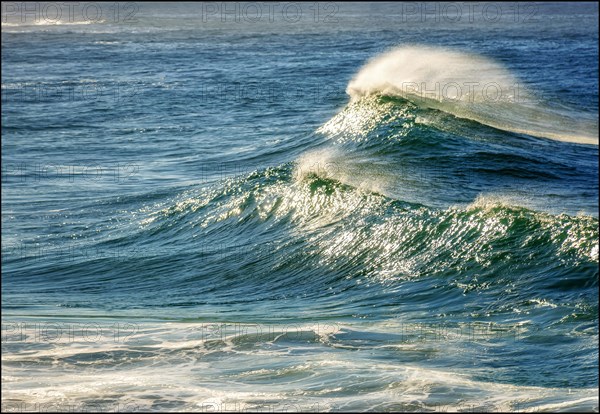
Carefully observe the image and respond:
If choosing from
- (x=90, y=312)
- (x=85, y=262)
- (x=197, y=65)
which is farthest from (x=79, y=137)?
(x=197, y=65)

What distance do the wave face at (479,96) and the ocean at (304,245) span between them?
156 millimetres

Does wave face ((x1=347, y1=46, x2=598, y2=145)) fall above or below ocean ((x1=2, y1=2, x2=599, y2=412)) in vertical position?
above

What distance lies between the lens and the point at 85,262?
47.8 feet

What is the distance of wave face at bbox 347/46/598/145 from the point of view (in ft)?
79.6

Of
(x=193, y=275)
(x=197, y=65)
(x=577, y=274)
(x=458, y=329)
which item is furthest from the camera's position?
(x=197, y=65)

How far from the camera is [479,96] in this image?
28875 mm

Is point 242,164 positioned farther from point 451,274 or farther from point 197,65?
point 197,65

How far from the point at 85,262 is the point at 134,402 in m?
6.70

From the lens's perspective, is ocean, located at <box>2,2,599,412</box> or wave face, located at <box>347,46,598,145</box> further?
wave face, located at <box>347,46,598,145</box>

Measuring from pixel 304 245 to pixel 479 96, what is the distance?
16.0 metres

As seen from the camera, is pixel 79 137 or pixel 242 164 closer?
pixel 242 164

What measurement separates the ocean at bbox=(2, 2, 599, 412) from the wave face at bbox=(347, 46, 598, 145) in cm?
16

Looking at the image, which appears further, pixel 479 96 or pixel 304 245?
pixel 479 96

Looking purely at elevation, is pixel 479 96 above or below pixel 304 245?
above
